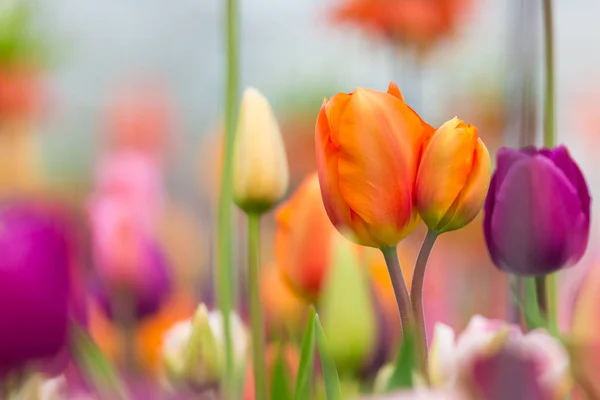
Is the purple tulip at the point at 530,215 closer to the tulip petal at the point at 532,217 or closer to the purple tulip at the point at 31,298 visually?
the tulip petal at the point at 532,217

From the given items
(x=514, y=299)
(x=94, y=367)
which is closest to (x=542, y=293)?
(x=514, y=299)

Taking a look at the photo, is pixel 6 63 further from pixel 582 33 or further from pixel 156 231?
pixel 582 33

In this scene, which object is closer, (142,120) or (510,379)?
(510,379)

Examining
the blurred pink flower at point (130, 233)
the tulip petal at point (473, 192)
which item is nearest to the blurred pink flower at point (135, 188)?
the blurred pink flower at point (130, 233)

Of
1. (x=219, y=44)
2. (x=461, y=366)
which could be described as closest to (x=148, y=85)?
(x=219, y=44)

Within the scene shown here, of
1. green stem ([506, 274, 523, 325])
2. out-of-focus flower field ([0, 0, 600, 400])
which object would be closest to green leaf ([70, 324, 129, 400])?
out-of-focus flower field ([0, 0, 600, 400])

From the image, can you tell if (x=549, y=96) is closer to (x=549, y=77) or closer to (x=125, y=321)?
(x=549, y=77)

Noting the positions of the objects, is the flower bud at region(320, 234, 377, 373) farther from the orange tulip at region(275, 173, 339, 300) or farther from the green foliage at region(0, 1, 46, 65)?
the green foliage at region(0, 1, 46, 65)
